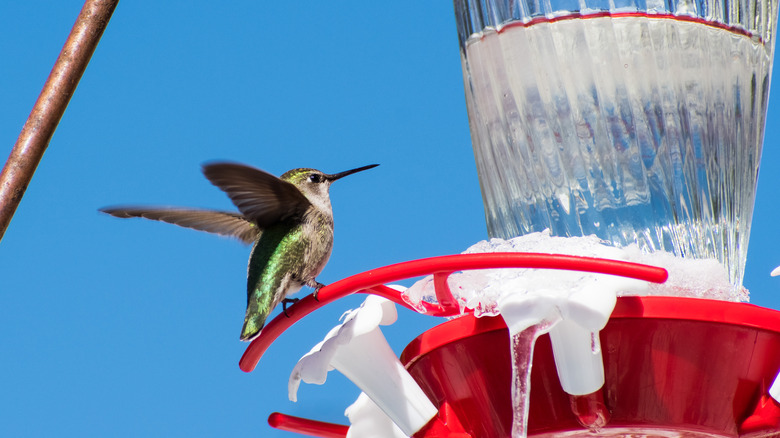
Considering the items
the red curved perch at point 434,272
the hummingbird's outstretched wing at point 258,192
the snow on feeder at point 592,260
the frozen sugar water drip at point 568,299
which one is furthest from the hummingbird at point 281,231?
the frozen sugar water drip at point 568,299

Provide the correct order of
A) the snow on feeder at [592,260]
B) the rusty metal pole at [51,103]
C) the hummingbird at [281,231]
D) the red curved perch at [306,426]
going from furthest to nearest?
the hummingbird at [281,231] < the red curved perch at [306,426] < the snow on feeder at [592,260] < the rusty metal pole at [51,103]

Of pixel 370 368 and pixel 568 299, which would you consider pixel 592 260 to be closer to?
pixel 568 299

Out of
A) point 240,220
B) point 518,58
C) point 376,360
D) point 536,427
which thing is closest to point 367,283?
point 376,360

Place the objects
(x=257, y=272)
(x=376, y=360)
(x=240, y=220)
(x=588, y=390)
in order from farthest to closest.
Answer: (x=240, y=220)
(x=257, y=272)
(x=376, y=360)
(x=588, y=390)

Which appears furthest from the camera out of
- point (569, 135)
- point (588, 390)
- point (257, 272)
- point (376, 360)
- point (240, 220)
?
point (240, 220)

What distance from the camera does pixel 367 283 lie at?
8.76 ft

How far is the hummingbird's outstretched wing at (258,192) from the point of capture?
376 centimetres

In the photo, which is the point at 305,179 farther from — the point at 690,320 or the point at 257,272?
the point at 690,320

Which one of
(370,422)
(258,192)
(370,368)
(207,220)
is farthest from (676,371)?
(207,220)

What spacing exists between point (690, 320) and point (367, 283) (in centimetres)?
87

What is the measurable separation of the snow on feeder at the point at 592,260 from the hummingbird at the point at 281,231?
2.98 feet

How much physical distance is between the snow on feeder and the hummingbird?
907 millimetres

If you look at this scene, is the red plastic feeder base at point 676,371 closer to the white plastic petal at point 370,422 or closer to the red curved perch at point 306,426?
the white plastic petal at point 370,422

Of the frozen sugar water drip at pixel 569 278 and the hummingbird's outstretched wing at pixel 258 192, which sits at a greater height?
the hummingbird's outstretched wing at pixel 258 192
